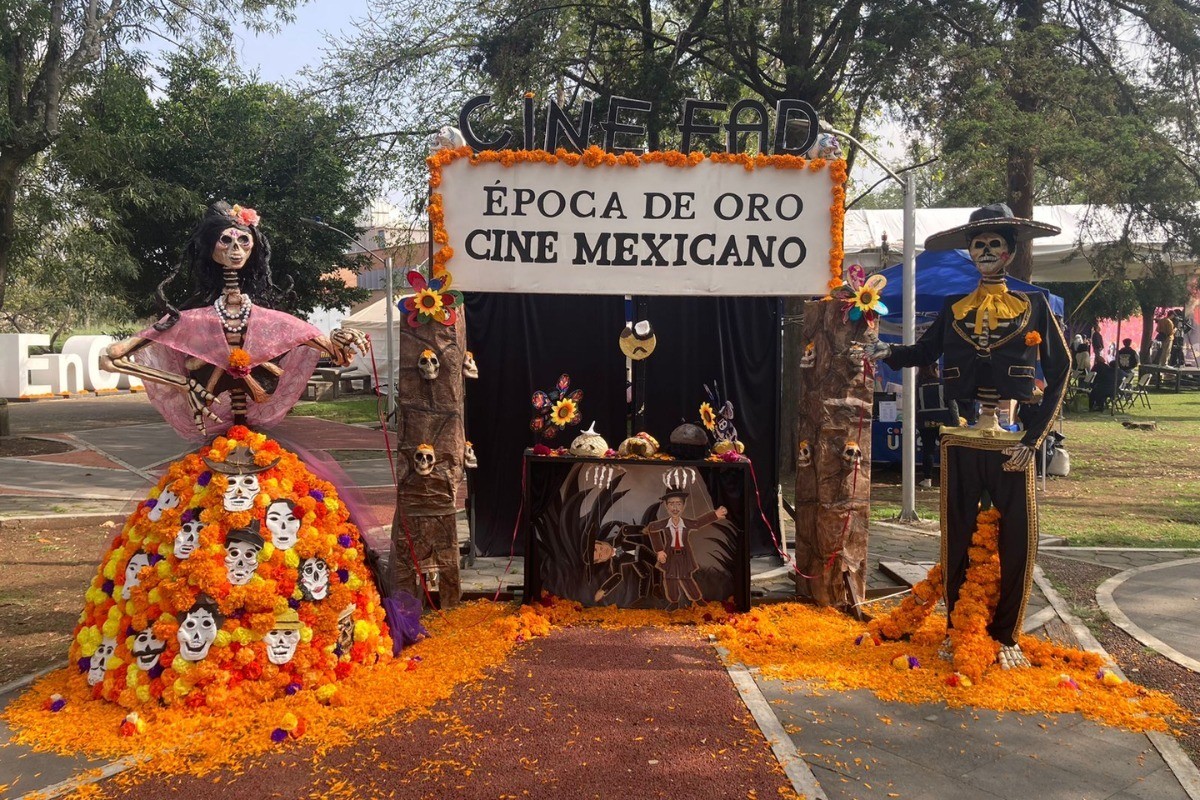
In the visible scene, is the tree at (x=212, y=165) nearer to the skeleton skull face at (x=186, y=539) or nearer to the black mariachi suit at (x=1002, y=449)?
the skeleton skull face at (x=186, y=539)

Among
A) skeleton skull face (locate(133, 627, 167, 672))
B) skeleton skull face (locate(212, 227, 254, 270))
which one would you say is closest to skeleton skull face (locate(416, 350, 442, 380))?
skeleton skull face (locate(212, 227, 254, 270))

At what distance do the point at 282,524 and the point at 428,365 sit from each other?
1.67 m

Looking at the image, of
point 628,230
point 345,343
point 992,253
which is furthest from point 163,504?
point 992,253

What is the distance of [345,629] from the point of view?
4805 mm

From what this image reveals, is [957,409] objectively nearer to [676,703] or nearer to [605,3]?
[676,703]

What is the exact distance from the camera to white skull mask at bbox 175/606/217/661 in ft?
14.4

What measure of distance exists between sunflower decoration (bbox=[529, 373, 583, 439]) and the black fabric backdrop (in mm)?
216

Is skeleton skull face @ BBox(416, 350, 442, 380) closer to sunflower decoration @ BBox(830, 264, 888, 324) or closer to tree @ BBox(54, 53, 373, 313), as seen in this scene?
sunflower decoration @ BBox(830, 264, 888, 324)

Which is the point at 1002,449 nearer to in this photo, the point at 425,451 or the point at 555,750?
the point at 555,750

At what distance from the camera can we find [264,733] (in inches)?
165

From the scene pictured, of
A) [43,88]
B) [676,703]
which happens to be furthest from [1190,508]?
[43,88]

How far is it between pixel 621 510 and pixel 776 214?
240cm

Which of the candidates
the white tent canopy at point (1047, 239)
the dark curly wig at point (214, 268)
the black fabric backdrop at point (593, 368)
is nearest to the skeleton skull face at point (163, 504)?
the dark curly wig at point (214, 268)

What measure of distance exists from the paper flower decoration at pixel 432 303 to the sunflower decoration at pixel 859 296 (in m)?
2.65
